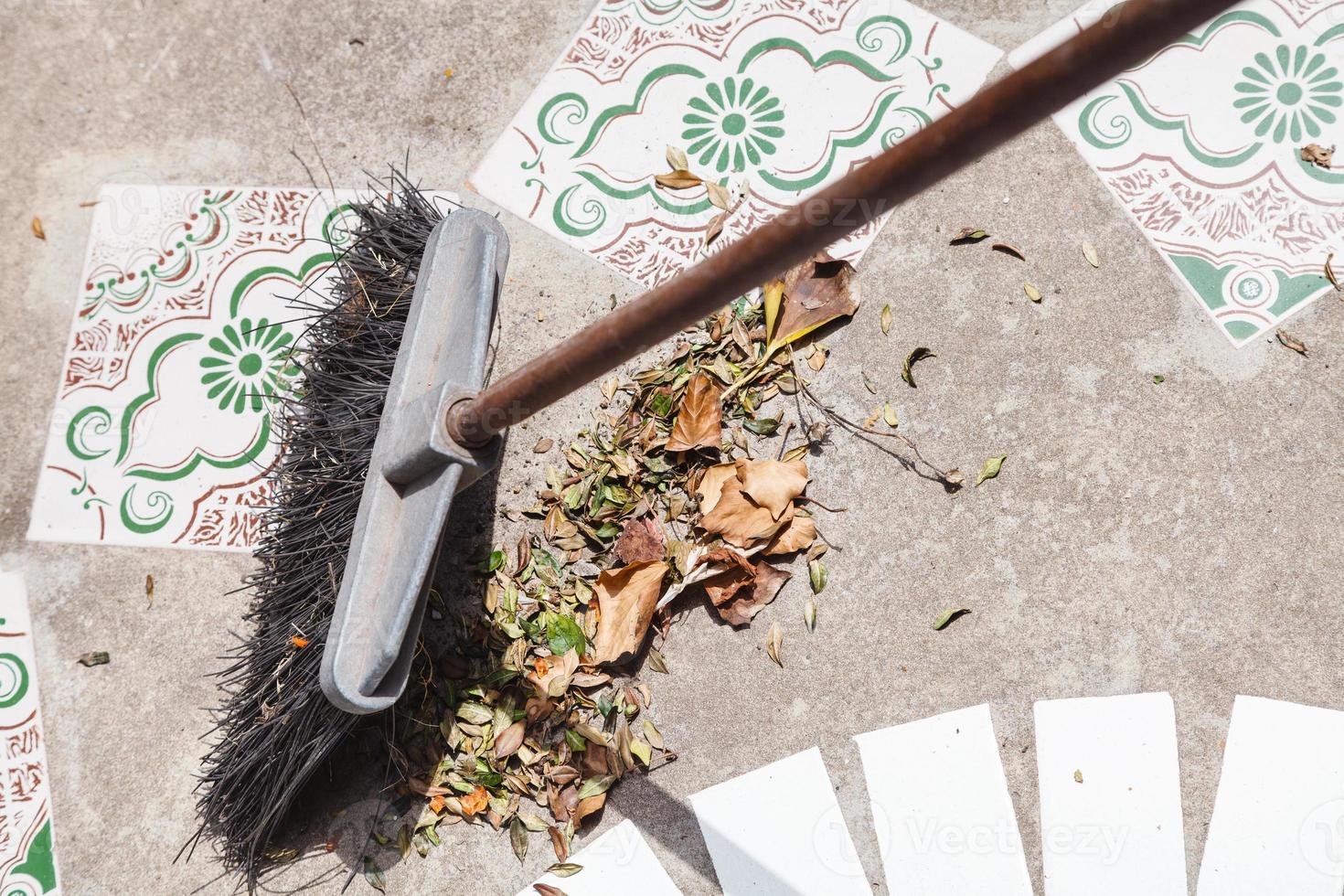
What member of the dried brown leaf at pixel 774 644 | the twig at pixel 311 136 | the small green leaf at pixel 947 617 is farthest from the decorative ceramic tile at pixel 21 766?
the small green leaf at pixel 947 617

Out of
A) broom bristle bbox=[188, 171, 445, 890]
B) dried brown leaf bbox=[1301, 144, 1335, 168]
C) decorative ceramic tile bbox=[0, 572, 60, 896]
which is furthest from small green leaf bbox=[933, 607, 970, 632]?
decorative ceramic tile bbox=[0, 572, 60, 896]

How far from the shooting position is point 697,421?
1899 millimetres

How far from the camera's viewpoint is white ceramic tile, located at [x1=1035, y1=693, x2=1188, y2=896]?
1730 mm

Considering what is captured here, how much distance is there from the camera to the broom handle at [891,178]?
74 centimetres

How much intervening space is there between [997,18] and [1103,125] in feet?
1.14

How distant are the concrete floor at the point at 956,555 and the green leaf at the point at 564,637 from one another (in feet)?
0.62

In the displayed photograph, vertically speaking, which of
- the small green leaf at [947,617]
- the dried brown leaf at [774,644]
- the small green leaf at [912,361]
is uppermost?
the small green leaf at [912,361]

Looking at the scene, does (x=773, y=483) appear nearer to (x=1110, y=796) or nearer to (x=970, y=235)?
(x=970, y=235)

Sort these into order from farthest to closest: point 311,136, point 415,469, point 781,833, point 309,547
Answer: point 311,136 → point 781,833 → point 309,547 → point 415,469

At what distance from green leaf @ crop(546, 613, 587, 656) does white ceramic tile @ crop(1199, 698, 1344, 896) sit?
121 cm

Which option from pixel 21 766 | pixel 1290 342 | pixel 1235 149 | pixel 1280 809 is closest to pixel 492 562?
pixel 21 766

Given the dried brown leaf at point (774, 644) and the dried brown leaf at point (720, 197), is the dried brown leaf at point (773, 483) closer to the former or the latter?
the dried brown leaf at point (774, 644)

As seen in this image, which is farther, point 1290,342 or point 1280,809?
point 1290,342

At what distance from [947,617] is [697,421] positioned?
0.62 metres
